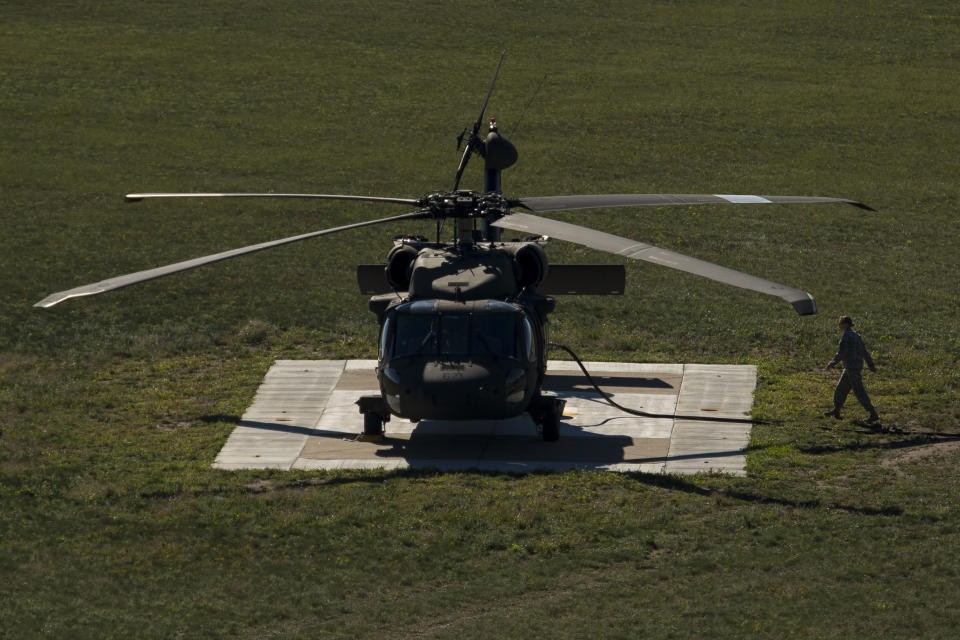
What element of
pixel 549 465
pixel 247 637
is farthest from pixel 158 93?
pixel 247 637

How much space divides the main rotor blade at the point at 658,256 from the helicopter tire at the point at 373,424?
335 cm

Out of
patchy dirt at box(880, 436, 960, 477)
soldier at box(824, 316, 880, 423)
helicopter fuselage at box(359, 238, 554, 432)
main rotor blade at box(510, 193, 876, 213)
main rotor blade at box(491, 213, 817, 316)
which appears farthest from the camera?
soldier at box(824, 316, 880, 423)

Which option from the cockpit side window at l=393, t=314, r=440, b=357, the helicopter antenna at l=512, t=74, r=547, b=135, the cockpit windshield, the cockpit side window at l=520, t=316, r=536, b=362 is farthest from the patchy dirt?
the helicopter antenna at l=512, t=74, r=547, b=135

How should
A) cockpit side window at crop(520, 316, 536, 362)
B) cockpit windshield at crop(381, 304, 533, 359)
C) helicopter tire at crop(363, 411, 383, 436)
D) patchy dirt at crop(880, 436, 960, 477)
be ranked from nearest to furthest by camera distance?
1. patchy dirt at crop(880, 436, 960, 477)
2. cockpit windshield at crop(381, 304, 533, 359)
3. cockpit side window at crop(520, 316, 536, 362)
4. helicopter tire at crop(363, 411, 383, 436)

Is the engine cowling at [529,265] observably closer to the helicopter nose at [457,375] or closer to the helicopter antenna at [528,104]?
the helicopter nose at [457,375]

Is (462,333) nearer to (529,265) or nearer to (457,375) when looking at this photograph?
(457,375)

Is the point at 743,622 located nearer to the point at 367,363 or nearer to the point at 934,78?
the point at 367,363

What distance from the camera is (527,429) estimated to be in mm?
19359

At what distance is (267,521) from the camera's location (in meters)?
15.5

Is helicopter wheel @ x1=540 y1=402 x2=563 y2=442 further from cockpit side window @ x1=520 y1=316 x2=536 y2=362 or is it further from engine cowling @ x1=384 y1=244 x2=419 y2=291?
engine cowling @ x1=384 y1=244 x2=419 y2=291

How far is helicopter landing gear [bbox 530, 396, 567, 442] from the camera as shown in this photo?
18.5 meters

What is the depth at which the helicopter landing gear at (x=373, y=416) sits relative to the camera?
60.4 ft

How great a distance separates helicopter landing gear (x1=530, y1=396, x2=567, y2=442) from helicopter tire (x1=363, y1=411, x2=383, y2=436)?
2219 millimetres

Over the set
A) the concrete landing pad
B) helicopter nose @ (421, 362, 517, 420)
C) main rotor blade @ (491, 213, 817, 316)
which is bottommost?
the concrete landing pad
